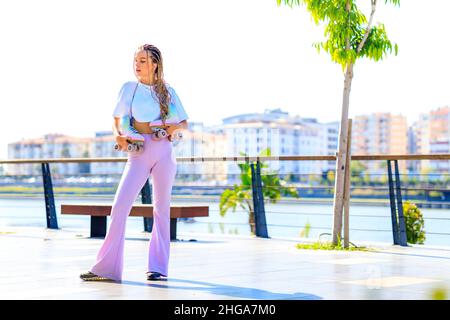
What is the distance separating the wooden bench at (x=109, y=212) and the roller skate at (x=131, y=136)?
11.9 feet

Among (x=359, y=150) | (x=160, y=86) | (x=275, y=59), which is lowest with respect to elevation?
(x=160, y=86)

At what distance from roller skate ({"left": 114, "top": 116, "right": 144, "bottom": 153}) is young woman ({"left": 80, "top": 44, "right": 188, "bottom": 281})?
0.09ft

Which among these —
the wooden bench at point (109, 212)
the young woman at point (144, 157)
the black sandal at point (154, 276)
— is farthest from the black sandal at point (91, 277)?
the wooden bench at point (109, 212)

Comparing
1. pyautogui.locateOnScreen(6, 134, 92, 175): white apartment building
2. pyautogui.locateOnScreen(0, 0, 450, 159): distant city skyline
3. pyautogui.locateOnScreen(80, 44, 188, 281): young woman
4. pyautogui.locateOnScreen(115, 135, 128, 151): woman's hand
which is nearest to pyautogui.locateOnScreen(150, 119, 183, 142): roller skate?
pyautogui.locateOnScreen(80, 44, 188, 281): young woman

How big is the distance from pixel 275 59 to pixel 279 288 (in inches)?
5345

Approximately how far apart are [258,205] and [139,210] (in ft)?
5.08

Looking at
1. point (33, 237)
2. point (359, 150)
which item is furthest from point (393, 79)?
point (33, 237)

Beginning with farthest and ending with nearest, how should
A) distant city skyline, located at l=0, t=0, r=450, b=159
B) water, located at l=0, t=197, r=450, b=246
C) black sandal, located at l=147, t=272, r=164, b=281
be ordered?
1. distant city skyline, located at l=0, t=0, r=450, b=159
2. water, located at l=0, t=197, r=450, b=246
3. black sandal, located at l=147, t=272, r=164, b=281

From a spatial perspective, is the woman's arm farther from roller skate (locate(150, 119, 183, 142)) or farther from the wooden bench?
the wooden bench

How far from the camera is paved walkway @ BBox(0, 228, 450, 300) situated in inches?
207

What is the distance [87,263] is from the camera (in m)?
7.12

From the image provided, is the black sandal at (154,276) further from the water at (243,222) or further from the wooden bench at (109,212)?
the wooden bench at (109,212)
